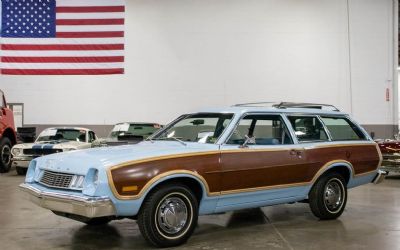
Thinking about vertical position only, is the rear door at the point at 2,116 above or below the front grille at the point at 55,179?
above

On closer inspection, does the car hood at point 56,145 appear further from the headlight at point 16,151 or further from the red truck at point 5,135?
the red truck at point 5,135

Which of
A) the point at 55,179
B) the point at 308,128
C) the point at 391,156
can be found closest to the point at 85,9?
the point at 391,156

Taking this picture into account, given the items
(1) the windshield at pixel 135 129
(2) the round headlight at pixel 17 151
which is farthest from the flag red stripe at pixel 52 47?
(2) the round headlight at pixel 17 151

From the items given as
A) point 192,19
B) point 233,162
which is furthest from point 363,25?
point 233,162

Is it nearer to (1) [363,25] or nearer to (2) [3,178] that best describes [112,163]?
(2) [3,178]

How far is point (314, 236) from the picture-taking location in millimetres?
5703

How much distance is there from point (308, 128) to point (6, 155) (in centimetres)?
984

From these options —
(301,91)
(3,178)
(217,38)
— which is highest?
(217,38)

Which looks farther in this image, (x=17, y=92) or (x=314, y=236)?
(x=17, y=92)

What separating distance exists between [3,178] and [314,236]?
29.2 feet

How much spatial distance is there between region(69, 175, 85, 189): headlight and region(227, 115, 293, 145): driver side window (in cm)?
190

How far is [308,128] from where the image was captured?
670 centimetres

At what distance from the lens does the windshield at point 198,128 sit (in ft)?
19.0

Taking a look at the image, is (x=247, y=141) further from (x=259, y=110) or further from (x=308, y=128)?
(x=308, y=128)
